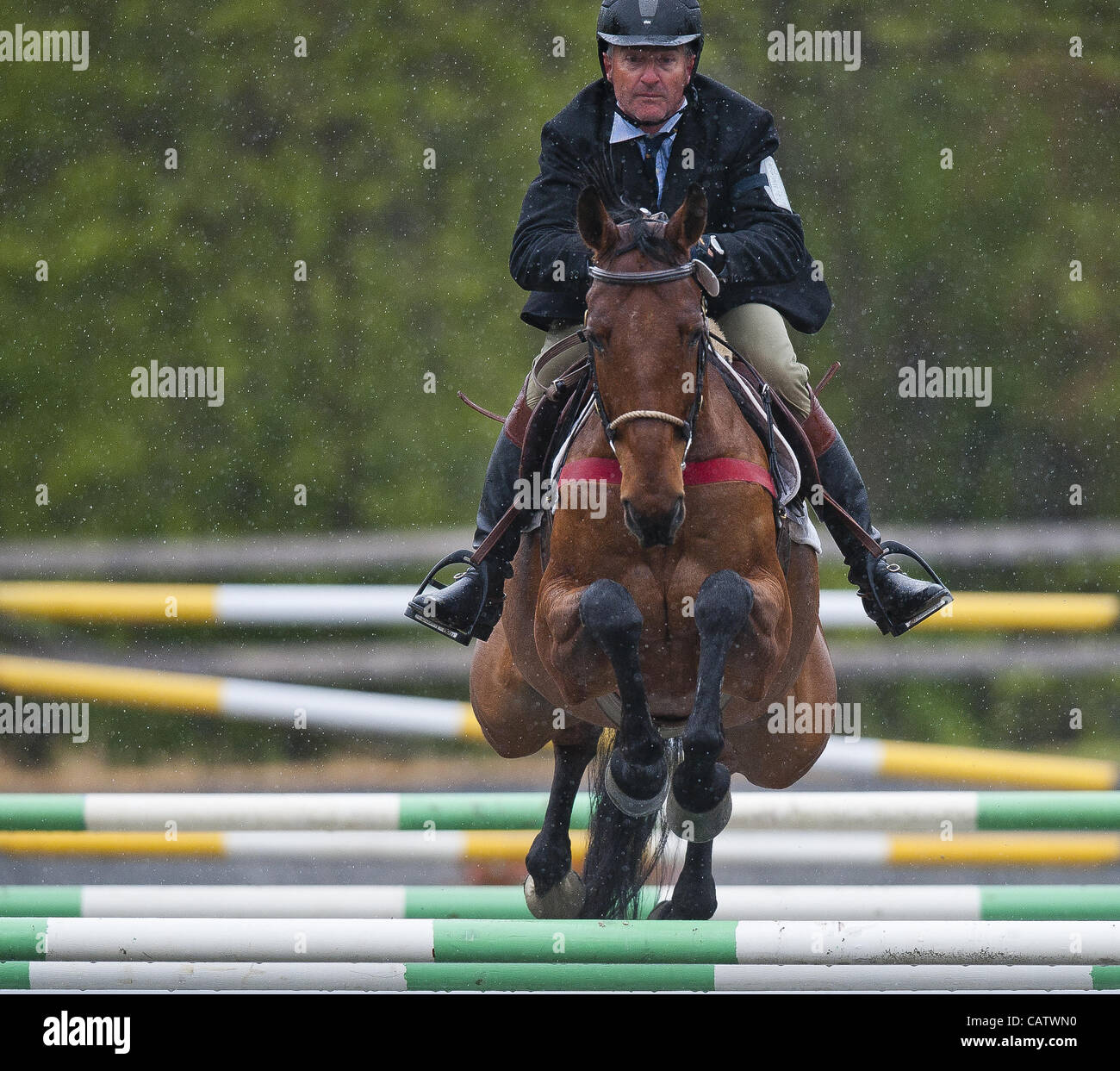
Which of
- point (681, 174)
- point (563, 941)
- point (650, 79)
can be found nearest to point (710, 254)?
point (681, 174)

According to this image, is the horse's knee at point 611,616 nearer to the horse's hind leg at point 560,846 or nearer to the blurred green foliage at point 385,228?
the horse's hind leg at point 560,846

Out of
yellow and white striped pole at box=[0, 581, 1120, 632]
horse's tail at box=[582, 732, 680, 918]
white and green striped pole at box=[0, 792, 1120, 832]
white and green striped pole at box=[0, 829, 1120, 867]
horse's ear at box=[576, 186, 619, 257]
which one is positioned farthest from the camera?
yellow and white striped pole at box=[0, 581, 1120, 632]

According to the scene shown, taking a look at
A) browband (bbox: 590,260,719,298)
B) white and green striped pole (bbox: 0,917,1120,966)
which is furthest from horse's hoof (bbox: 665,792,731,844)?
browband (bbox: 590,260,719,298)

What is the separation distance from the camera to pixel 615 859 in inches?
204

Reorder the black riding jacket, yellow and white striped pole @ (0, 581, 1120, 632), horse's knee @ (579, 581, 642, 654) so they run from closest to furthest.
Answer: horse's knee @ (579, 581, 642, 654) < the black riding jacket < yellow and white striped pole @ (0, 581, 1120, 632)

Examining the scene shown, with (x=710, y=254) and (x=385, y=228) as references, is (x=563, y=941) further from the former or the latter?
(x=385, y=228)

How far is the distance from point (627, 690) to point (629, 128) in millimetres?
1421

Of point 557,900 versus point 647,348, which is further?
point 557,900

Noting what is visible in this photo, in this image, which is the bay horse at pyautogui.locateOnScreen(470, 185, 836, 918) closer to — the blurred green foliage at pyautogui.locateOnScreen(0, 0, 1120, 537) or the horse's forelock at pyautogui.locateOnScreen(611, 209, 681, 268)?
the horse's forelock at pyautogui.locateOnScreen(611, 209, 681, 268)

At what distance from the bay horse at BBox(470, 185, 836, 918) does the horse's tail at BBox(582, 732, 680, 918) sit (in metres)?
0.20

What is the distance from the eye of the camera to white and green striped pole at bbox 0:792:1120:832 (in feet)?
17.7

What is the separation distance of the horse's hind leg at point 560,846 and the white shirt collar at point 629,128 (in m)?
1.63

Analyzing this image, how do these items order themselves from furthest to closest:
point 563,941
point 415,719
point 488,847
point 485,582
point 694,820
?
point 415,719 < point 488,847 < point 485,582 < point 694,820 < point 563,941
